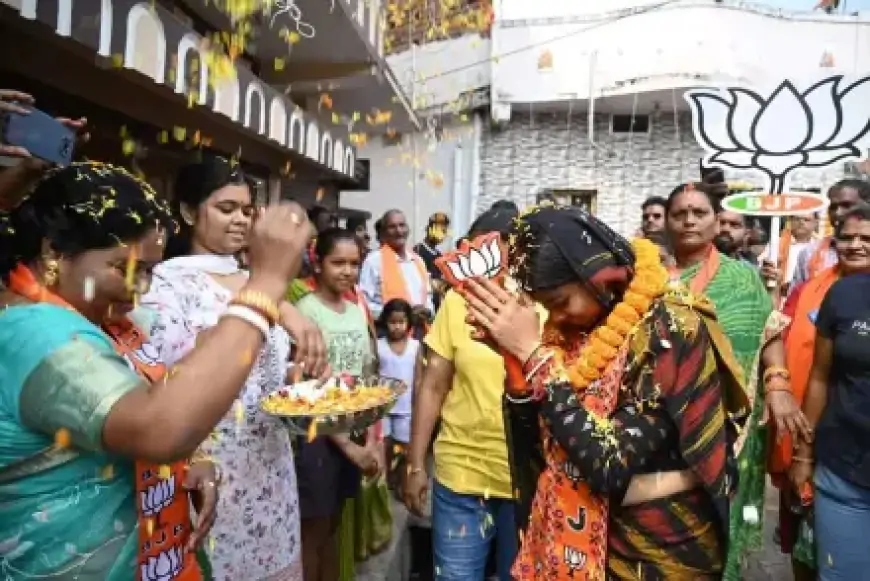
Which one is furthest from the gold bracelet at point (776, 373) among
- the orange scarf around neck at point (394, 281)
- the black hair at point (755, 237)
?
the black hair at point (755, 237)

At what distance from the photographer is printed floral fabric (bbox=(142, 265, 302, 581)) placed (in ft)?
7.38

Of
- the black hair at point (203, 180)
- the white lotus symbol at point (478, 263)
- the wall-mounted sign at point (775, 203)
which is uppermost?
the wall-mounted sign at point (775, 203)

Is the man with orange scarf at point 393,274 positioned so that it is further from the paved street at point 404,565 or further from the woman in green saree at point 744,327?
the woman in green saree at point 744,327

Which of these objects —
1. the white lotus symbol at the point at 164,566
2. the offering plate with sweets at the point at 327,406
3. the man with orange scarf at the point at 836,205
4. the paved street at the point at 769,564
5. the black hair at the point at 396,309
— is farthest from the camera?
the black hair at the point at 396,309

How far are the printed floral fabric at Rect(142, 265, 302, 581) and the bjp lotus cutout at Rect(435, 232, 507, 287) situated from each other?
801 mm

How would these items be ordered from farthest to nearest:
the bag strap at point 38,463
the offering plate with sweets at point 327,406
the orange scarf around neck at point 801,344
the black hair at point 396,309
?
the black hair at point 396,309 → the orange scarf around neck at point 801,344 → the offering plate with sweets at point 327,406 → the bag strap at point 38,463

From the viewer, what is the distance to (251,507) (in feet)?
7.76

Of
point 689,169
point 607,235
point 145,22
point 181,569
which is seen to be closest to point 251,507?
point 181,569

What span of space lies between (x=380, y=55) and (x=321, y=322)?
6630 millimetres

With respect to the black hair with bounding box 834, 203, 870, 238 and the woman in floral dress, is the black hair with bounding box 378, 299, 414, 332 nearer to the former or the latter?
the woman in floral dress

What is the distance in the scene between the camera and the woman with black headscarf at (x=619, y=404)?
5.63 feet

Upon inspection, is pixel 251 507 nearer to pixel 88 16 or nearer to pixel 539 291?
pixel 539 291

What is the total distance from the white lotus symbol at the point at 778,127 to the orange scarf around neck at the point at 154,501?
374 cm

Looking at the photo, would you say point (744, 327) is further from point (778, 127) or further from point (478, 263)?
point (778, 127)
